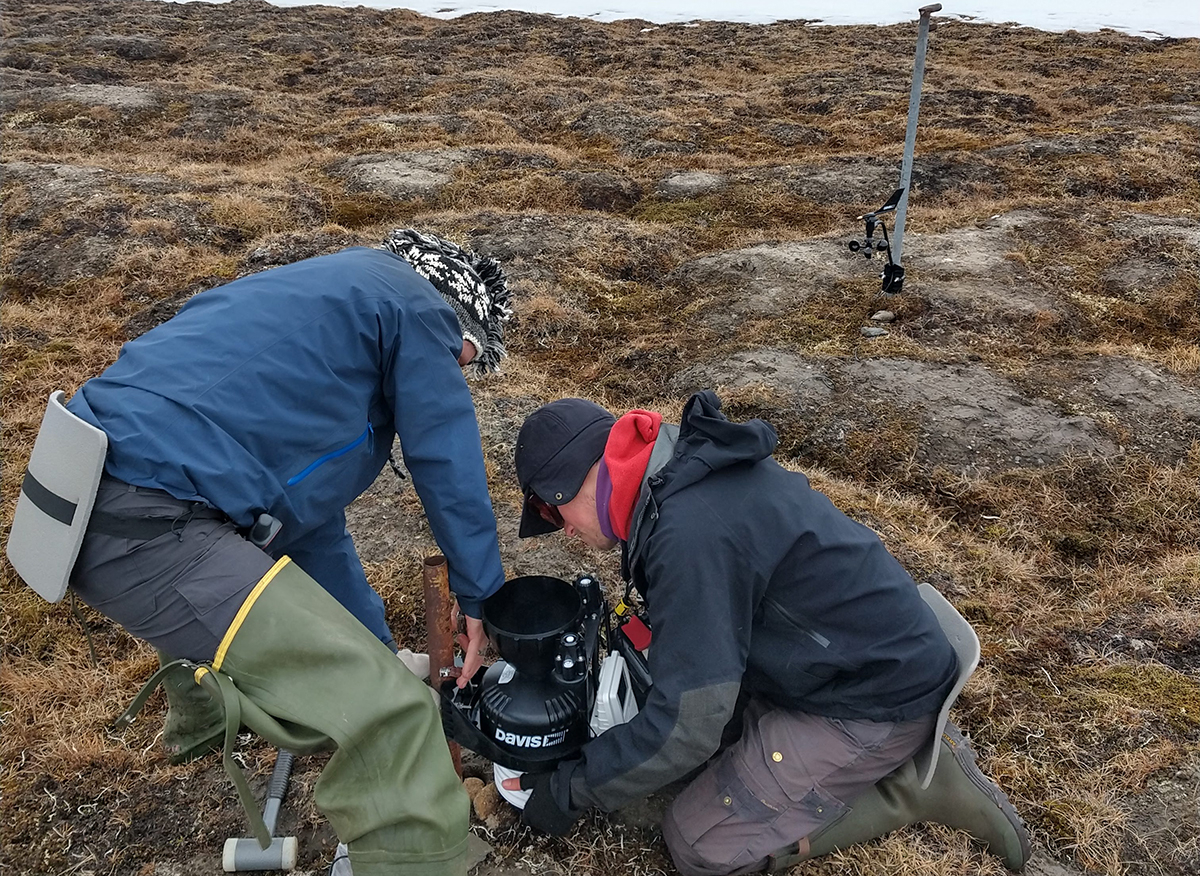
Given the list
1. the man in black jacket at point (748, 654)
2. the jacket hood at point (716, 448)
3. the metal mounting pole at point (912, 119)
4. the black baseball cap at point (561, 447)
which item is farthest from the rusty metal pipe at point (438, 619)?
the metal mounting pole at point (912, 119)

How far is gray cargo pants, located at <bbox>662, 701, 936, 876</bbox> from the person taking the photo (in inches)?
111

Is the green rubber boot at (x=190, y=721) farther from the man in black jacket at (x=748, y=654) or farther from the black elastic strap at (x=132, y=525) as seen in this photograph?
the man in black jacket at (x=748, y=654)

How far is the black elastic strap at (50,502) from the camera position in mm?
2234

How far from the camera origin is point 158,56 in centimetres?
2747

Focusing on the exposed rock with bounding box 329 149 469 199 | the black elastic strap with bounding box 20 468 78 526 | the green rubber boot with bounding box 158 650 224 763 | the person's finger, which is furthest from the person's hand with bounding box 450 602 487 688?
→ the exposed rock with bounding box 329 149 469 199

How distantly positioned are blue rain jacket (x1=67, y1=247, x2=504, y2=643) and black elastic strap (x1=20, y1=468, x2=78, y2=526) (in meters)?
0.16

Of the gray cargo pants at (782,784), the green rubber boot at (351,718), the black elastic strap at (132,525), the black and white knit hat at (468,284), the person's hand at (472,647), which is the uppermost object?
the black and white knit hat at (468,284)

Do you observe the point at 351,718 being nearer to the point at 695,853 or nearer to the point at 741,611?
the point at 741,611

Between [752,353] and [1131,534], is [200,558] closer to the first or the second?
[1131,534]

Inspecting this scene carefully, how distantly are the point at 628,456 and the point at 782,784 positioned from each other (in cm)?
136

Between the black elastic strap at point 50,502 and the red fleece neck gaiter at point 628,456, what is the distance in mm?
1557

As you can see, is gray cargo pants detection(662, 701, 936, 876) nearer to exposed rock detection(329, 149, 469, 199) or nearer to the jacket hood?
the jacket hood

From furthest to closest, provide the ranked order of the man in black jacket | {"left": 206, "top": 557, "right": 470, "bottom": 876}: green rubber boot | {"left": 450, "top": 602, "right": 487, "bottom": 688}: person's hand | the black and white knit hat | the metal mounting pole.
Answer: the metal mounting pole → the black and white knit hat → {"left": 450, "top": 602, "right": 487, "bottom": 688}: person's hand → the man in black jacket → {"left": 206, "top": 557, "right": 470, "bottom": 876}: green rubber boot

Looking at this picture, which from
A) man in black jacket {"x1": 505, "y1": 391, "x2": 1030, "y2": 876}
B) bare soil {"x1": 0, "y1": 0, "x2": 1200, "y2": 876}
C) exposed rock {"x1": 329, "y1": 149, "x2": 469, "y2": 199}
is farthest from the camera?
exposed rock {"x1": 329, "y1": 149, "x2": 469, "y2": 199}
